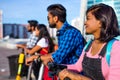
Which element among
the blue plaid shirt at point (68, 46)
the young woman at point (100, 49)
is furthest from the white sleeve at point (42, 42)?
the young woman at point (100, 49)

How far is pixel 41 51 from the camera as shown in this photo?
719 centimetres

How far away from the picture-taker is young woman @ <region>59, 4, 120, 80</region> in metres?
2.81

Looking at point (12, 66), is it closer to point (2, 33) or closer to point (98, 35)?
point (98, 35)

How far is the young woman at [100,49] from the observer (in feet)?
9.22

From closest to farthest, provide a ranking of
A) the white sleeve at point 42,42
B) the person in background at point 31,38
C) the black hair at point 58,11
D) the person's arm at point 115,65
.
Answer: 1. the person's arm at point 115,65
2. the black hair at point 58,11
3. the white sleeve at point 42,42
4. the person in background at point 31,38

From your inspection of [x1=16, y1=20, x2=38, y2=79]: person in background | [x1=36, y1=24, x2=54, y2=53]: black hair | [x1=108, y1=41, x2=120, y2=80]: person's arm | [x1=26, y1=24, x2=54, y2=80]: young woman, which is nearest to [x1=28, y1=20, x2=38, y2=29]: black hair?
[x1=16, y1=20, x2=38, y2=79]: person in background

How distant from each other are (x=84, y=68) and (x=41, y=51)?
415cm

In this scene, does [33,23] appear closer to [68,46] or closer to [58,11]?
[58,11]

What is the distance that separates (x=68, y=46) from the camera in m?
4.29

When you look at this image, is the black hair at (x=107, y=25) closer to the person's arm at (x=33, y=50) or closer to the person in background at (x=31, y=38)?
the person's arm at (x=33, y=50)

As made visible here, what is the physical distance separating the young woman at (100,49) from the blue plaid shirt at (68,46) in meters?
1.18

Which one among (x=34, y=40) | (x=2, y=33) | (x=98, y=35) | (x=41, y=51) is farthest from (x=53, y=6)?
(x=2, y=33)

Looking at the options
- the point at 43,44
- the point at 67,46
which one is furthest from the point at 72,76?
the point at 43,44

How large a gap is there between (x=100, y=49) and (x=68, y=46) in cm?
131
